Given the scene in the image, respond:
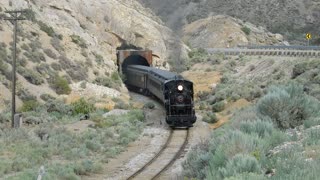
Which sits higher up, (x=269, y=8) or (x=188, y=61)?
(x=269, y=8)

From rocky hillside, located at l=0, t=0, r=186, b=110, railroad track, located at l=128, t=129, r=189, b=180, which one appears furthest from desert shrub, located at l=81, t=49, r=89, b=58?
railroad track, located at l=128, t=129, r=189, b=180

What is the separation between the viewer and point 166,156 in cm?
2339

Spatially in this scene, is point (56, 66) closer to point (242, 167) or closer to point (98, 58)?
point (98, 58)

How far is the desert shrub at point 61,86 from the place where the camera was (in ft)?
135

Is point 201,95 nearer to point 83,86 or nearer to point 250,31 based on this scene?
point 83,86

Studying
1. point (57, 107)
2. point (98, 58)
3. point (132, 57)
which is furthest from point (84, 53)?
point (57, 107)

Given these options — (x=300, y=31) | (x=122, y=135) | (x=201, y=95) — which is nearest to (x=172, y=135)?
(x=122, y=135)

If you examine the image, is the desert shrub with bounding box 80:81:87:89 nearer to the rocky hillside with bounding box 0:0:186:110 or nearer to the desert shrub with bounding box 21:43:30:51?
the rocky hillside with bounding box 0:0:186:110

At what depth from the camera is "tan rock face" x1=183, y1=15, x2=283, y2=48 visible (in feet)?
309

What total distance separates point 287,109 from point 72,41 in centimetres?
3535

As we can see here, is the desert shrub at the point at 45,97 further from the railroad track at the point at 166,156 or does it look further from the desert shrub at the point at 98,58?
the desert shrub at the point at 98,58

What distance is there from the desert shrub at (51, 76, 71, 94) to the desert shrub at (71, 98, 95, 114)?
3622 mm

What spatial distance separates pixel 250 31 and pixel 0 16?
62892 millimetres

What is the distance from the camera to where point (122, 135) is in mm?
28422
